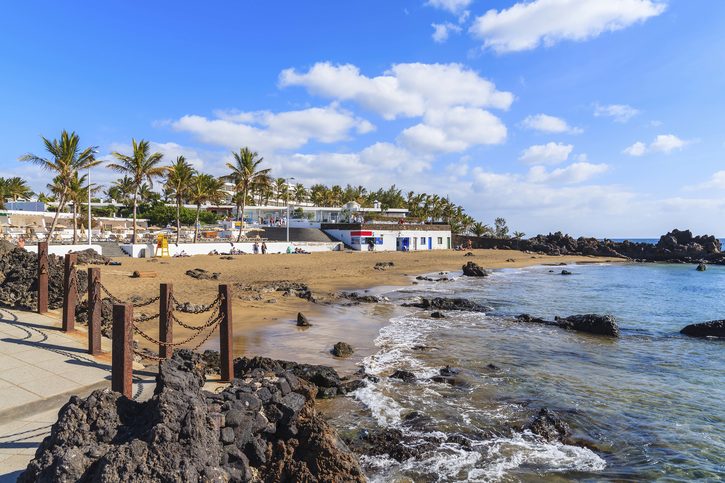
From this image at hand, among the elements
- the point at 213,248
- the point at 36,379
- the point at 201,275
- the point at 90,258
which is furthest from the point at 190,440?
the point at 213,248

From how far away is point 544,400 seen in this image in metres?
10.2

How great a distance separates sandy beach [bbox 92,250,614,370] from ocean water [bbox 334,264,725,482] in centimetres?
181

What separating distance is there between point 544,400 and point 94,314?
10.1 m

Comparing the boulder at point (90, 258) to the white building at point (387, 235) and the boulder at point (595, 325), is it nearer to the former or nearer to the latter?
the boulder at point (595, 325)

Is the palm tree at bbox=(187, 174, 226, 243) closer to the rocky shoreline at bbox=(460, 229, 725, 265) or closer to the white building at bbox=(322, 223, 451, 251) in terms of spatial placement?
the white building at bbox=(322, 223, 451, 251)

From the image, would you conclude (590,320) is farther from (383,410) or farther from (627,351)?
(383,410)

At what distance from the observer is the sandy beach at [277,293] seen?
1347cm

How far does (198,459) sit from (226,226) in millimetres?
68900

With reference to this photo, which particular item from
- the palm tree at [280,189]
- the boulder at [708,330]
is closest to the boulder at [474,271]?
the boulder at [708,330]

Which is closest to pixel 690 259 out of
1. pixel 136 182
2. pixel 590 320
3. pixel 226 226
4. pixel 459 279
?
pixel 459 279

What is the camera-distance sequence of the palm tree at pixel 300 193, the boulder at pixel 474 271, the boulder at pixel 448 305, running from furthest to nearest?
1. the palm tree at pixel 300 193
2. the boulder at pixel 474 271
3. the boulder at pixel 448 305

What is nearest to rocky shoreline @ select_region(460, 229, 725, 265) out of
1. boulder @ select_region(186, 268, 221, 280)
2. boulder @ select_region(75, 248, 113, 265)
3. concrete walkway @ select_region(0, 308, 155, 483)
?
boulder @ select_region(186, 268, 221, 280)

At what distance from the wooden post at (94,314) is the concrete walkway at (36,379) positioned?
231 mm

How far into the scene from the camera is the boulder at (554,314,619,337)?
1839 cm
